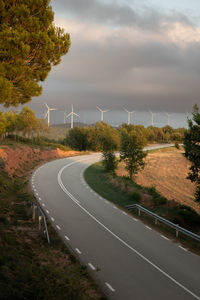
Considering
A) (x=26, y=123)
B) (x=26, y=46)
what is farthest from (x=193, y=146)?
(x=26, y=123)

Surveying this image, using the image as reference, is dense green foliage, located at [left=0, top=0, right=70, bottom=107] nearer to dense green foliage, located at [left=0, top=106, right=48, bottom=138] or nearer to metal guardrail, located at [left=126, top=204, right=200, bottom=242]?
metal guardrail, located at [left=126, top=204, right=200, bottom=242]

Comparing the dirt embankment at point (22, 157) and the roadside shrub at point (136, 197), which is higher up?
the dirt embankment at point (22, 157)

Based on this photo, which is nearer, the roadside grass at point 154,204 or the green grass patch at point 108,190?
the roadside grass at point 154,204

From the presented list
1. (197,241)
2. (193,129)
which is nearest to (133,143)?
(193,129)

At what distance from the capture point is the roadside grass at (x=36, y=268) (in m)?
7.86

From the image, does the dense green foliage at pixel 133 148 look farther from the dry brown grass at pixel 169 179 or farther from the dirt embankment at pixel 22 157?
the dirt embankment at pixel 22 157

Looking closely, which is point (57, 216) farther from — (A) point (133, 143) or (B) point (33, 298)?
(A) point (133, 143)

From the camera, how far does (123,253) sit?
12.6 m

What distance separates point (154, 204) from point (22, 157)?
1247 inches

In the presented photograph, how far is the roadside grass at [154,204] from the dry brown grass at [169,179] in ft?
35.7

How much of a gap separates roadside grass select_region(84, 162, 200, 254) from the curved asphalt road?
3.47 ft

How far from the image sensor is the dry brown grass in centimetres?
3966

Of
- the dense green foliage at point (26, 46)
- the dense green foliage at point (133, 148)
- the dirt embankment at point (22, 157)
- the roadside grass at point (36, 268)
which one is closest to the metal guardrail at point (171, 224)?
the roadside grass at point (36, 268)

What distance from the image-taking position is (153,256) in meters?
12.5
